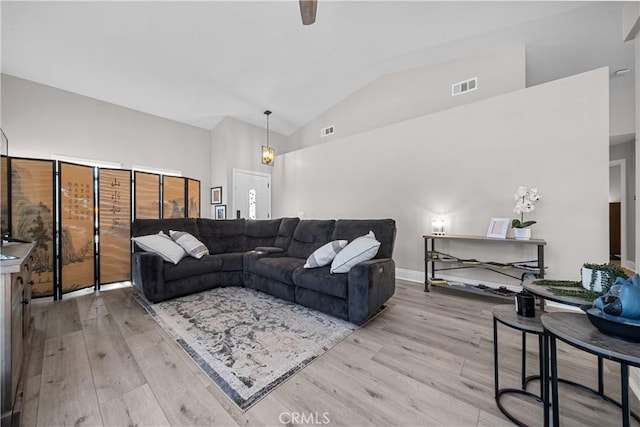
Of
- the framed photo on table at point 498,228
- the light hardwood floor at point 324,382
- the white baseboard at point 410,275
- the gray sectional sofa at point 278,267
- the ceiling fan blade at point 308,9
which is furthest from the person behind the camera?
the white baseboard at point 410,275

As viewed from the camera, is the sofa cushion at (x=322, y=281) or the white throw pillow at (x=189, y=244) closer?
the sofa cushion at (x=322, y=281)

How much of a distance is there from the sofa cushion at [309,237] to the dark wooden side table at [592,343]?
2.33m

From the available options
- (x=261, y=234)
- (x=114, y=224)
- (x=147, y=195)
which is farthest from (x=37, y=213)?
(x=261, y=234)

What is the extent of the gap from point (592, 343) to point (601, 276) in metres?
0.57

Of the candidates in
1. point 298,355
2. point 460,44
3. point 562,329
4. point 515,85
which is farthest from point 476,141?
point 298,355

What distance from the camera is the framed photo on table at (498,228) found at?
2.96 m

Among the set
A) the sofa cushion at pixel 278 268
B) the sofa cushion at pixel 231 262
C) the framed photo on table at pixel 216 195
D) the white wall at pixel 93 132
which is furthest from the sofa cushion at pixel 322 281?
the white wall at pixel 93 132

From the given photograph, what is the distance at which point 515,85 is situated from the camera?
3.40 m

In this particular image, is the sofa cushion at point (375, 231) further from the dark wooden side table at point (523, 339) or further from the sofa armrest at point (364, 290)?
the dark wooden side table at point (523, 339)

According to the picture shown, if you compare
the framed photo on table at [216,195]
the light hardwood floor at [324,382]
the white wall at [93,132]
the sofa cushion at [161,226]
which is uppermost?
the white wall at [93,132]

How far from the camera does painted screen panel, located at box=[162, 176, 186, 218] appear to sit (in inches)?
159

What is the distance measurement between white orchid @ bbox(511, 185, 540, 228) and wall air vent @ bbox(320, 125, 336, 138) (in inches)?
148

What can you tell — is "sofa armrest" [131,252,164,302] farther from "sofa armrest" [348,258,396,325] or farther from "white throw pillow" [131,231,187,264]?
"sofa armrest" [348,258,396,325]

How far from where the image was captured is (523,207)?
9.28ft
